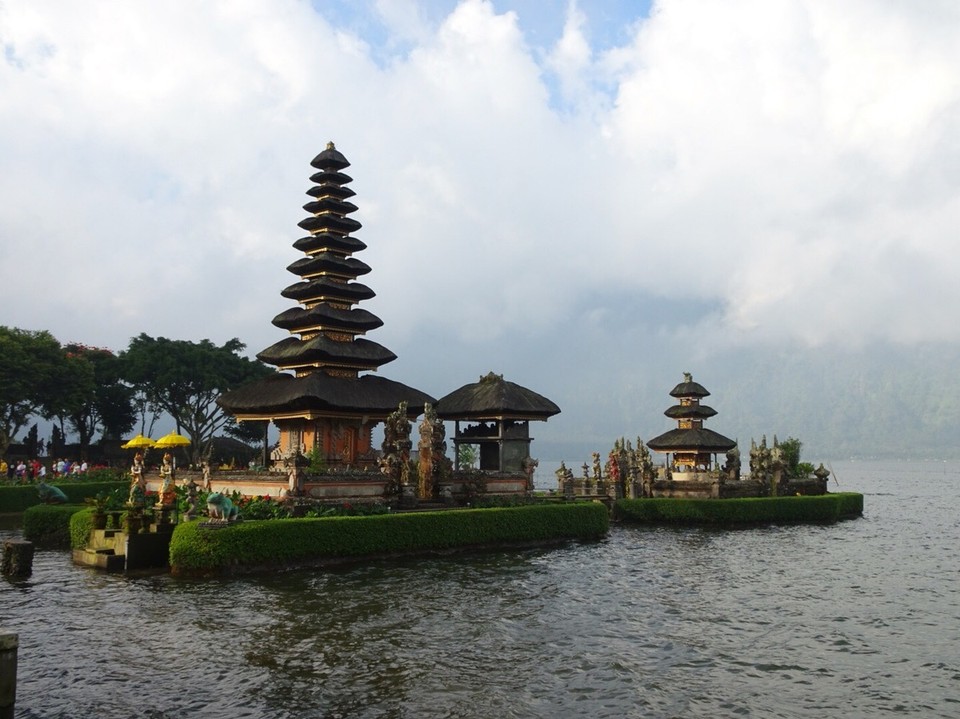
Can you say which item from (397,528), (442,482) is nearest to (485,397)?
(442,482)

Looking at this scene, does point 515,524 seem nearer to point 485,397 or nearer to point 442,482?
point 442,482

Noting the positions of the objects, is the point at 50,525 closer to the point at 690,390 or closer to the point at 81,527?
the point at 81,527

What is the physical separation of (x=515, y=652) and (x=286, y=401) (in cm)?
2257

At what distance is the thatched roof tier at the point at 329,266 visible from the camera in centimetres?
4400

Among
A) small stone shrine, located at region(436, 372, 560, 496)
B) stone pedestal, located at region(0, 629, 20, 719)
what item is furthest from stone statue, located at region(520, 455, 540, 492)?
stone pedestal, located at region(0, 629, 20, 719)

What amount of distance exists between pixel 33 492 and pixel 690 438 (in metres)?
41.4

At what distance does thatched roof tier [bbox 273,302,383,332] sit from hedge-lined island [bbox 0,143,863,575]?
0.38ft

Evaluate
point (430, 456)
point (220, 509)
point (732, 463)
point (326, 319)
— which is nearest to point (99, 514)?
point (220, 509)

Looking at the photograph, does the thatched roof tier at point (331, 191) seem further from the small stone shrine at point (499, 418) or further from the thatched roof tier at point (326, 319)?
the small stone shrine at point (499, 418)

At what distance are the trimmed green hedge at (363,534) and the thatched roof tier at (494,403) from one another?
584 centimetres

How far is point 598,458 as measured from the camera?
5025 cm

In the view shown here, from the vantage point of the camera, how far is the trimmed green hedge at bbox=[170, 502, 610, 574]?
81.1 feet

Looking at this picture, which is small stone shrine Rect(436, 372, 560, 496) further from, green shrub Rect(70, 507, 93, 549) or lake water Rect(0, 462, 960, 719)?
green shrub Rect(70, 507, 93, 549)

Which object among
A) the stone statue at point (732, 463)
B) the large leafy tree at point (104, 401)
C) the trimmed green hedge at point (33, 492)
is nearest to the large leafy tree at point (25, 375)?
the large leafy tree at point (104, 401)
